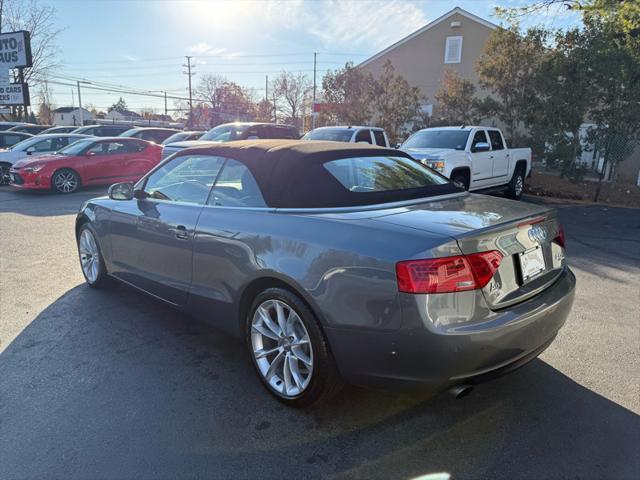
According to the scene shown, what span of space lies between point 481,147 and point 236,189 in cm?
869

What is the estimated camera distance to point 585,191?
1348 centimetres

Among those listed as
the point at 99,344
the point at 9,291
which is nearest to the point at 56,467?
the point at 99,344

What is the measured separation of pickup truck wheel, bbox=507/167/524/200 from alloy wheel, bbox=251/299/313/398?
10887 millimetres

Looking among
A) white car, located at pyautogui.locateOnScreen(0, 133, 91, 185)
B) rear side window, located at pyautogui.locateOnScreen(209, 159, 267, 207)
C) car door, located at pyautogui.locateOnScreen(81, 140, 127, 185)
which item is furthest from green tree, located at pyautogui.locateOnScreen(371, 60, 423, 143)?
rear side window, located at pyautogui.locateOnScreen(209, 159, 267, 207)

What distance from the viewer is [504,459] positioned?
247 cm

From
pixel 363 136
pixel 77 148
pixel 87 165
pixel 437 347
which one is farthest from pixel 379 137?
pixel 437 347

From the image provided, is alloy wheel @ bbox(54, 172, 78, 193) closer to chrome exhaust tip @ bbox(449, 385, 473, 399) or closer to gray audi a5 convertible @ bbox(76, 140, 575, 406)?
gray audi a5 convertible @ bbox(76, 140, 575, 406)

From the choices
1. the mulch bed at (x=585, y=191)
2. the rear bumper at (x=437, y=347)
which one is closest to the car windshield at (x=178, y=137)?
the mulch bed at (x=585, y=191)

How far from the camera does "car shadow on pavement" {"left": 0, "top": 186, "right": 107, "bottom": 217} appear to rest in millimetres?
9664

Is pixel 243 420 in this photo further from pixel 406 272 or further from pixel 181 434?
pixel 406 272

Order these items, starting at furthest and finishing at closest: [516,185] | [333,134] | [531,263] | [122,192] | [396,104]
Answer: [396,104] < [516,185] < [333,134] < [122,192] < [531,263]

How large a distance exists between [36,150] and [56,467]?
44.8 feet

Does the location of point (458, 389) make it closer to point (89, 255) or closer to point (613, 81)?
point (89, 255)

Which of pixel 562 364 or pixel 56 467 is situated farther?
pixel 562 364
